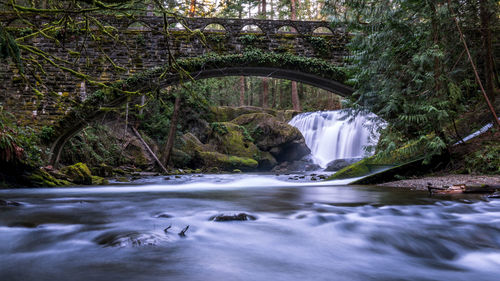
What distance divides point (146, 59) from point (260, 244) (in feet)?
33.3

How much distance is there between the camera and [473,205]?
12.0 feet

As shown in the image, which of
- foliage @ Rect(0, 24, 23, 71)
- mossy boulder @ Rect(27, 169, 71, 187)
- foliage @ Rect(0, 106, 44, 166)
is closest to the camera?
foliage @ Rect(0, 24, 23, 71)

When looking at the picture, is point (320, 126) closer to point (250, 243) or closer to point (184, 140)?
point (184, 140)

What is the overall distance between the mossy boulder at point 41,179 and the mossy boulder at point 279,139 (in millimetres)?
12794

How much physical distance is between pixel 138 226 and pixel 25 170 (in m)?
5.67

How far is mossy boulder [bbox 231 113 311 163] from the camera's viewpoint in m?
18.8

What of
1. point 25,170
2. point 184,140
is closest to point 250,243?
point 25,170

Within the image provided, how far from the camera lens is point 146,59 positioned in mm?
10977

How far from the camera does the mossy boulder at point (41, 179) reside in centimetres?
682

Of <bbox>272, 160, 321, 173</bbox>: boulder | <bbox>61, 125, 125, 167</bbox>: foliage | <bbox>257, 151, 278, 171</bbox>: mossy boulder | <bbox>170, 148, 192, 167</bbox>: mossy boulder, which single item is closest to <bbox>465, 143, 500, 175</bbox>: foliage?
<bbox>272, 160, 321, 173</bbox>: boulder

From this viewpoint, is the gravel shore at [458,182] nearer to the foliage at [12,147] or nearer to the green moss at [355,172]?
the green moss at [355,172]

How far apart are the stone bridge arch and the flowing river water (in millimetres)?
7266

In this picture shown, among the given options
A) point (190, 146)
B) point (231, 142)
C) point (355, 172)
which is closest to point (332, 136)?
point (231, 142)

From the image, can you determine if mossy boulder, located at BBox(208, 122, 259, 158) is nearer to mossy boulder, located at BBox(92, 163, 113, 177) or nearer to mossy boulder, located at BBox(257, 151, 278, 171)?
mossy boulder, located at BBox(257, 151, 278, 171)
